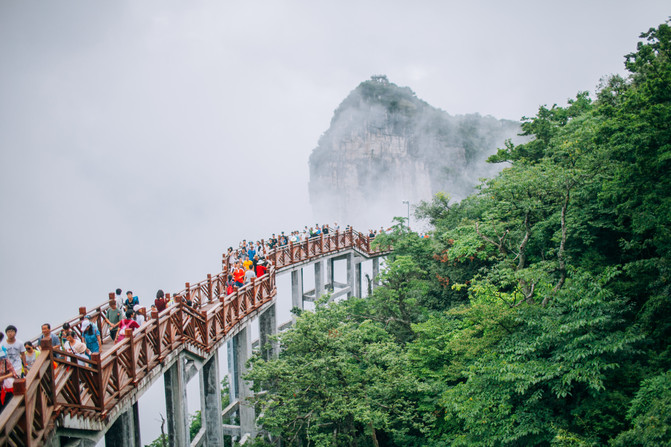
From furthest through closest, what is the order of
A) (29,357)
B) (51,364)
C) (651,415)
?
(651,415) < (29,357) < (51,364)

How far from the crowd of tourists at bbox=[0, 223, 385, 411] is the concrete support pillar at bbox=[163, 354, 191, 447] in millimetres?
1245

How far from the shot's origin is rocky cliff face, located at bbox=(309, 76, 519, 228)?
97.7 metres

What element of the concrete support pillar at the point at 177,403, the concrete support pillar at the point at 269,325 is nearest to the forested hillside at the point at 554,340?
the concrete support pillar at the point at 177,403

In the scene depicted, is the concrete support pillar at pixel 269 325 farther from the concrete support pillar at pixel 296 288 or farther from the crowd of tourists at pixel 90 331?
the concrete support pillar at pixel 296 288

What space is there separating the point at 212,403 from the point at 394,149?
91.3 meters

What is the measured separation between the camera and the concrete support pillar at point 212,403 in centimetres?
1169

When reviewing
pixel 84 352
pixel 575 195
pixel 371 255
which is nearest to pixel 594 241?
pixel 575 195

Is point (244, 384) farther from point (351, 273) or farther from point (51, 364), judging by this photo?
point (351, 273)

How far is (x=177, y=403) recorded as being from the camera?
31.0ft

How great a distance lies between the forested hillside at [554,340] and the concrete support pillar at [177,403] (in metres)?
2.37

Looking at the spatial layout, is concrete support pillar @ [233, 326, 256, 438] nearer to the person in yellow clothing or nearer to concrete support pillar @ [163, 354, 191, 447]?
concrete support pillar @ [163, 354, 191, 447]

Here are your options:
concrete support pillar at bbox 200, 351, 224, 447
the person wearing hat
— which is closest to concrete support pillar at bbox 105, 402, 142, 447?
the person wearing hat

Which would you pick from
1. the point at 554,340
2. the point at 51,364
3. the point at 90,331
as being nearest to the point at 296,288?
the point at 554,340

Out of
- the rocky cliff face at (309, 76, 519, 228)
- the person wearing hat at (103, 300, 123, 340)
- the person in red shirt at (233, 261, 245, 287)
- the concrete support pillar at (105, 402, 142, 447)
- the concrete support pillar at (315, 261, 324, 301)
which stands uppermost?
the rocky cliff face at (309, 76, 519, 228)
